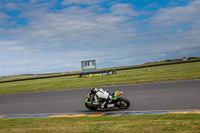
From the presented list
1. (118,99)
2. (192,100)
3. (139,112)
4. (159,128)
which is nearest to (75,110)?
(118,99)

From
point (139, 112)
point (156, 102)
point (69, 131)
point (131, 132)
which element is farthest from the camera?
point (156, 102)

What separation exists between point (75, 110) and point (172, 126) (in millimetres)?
6236

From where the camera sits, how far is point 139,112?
9.20m

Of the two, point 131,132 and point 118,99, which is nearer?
point 131,132

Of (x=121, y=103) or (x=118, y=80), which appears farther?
(x=118, y=80)

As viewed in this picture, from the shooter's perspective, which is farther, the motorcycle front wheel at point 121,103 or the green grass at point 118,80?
the green grass at point 118,80

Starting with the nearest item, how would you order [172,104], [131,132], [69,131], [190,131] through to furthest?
[190,131] < [131,132] < [69,131] < [172,104]

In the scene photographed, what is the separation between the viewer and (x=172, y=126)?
564cm

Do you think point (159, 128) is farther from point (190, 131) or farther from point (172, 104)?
point (172, 104)

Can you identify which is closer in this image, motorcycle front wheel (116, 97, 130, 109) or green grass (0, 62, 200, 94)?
motorcycle front wheel (116, 97, 130, 109)

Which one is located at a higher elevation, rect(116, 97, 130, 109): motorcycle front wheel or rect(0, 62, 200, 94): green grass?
rect(0, 62, 200, 94): green grass

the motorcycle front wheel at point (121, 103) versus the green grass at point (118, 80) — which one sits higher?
the green grass at point (118, 80)

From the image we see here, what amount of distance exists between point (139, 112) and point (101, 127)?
3195 mm

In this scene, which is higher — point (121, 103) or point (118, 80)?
point (118, 80)
